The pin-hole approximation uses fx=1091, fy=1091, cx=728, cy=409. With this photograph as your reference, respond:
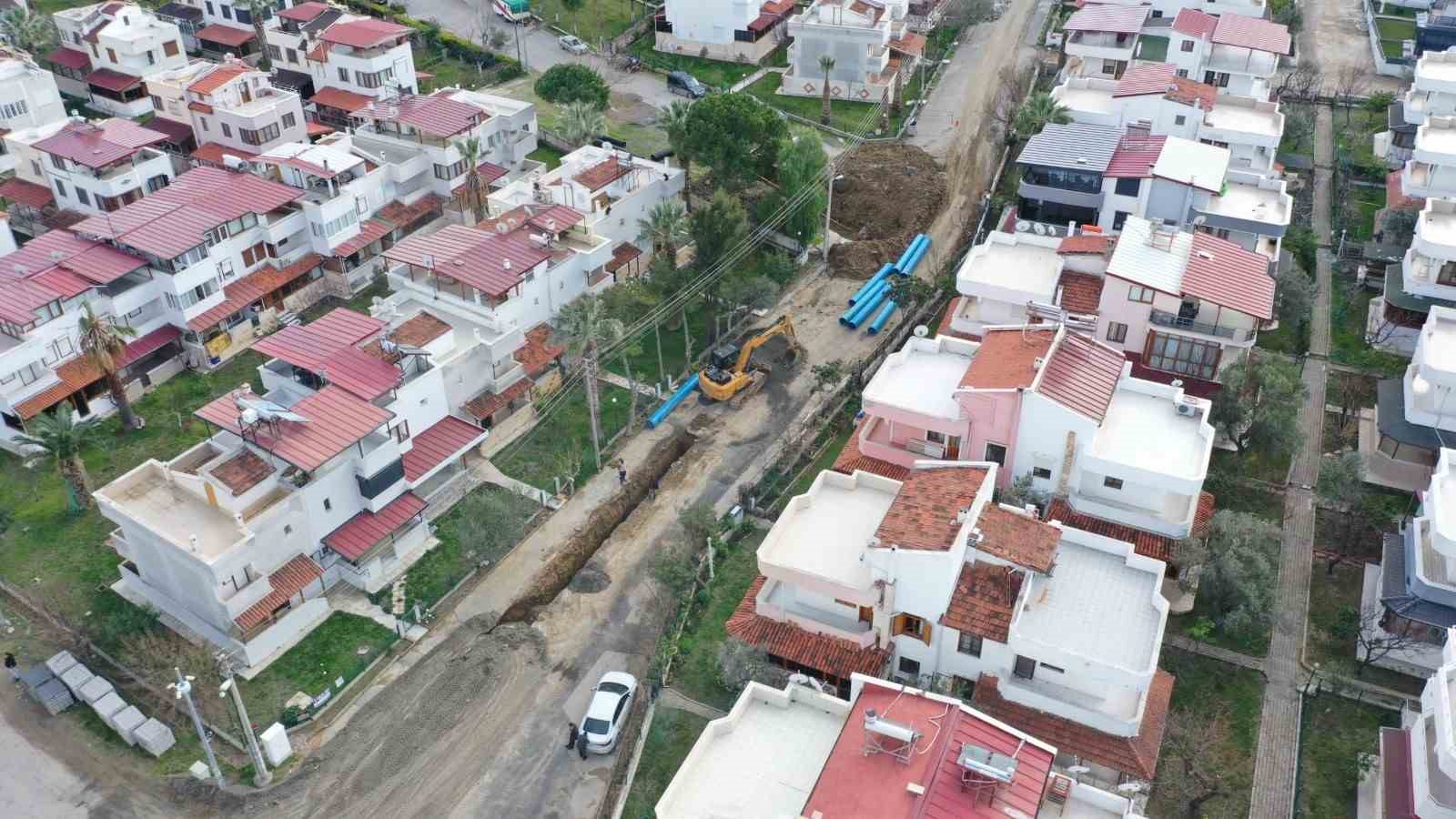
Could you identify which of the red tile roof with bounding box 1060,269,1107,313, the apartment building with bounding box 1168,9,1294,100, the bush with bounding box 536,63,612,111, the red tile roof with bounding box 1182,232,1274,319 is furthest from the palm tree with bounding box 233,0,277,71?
the red tile roof with bounding box 1182,232,1274,319

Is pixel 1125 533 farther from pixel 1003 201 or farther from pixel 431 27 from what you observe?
pixel 431 27

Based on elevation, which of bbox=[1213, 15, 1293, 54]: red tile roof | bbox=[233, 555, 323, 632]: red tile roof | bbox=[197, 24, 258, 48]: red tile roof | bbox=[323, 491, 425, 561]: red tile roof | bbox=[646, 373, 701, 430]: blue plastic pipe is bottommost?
bbox=[646, 373, 701, 430]: blue plastic pipe

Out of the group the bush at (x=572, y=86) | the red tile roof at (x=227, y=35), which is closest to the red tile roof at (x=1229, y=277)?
the bush at (x=572, y=86)

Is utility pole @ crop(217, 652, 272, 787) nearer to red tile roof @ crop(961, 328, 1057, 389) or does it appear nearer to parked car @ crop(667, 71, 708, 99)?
red tile roof @ crop(961, 328, 1057, 389)

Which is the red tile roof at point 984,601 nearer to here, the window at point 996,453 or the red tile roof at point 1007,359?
the window at point 996,453

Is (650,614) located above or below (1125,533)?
below

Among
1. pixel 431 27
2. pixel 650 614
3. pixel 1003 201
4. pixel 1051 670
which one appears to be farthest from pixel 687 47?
pixel 1051 670

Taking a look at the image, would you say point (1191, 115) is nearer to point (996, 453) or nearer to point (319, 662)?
point (996, 453)
